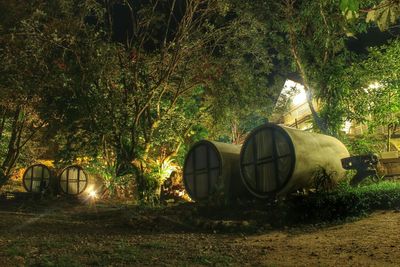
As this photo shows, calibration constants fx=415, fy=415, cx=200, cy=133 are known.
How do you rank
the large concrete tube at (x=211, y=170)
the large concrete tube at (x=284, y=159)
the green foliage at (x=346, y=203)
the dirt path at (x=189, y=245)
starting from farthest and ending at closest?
the large concrete tube at (x=211, y=170) < the large concrete tube at (x=284, y=159) < the green foliage at (x=346, y=203) < the dirt path at (x=189, y=245)

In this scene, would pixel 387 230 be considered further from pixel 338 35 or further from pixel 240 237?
pixel 338 35

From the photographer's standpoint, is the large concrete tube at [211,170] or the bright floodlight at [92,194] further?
the bright floodlight at [92,194]

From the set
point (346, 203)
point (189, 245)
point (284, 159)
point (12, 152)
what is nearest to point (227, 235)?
point (189, 245)

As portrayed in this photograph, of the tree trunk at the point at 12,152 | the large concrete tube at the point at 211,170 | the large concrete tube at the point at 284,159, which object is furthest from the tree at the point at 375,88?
the tree trunk at the point at 12,152

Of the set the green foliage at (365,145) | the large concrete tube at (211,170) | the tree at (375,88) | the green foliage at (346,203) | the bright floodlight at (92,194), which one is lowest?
the green foliage at (346,203)

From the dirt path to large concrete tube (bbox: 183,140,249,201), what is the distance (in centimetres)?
364

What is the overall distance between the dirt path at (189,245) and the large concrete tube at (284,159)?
2.09m

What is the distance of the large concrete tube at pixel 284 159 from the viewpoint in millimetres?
10430

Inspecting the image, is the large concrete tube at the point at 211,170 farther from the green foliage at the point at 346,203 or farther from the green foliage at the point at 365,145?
the green foliage at the point at 365,145

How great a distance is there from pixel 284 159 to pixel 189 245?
Result: 14.9 feet

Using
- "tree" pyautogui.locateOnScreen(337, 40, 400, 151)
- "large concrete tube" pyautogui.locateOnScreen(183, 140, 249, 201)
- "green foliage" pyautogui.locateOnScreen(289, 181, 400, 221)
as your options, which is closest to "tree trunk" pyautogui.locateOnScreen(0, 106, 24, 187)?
"large concrete tube" pyautogui.locateOnScreen(183, 140, 249, 201)

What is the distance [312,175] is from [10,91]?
10.1 m

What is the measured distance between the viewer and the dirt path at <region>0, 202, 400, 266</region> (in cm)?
561

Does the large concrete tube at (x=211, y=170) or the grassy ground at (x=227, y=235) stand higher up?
the large concrete tube at (x=211, y=170)
